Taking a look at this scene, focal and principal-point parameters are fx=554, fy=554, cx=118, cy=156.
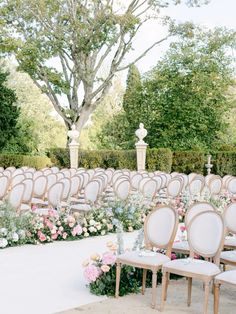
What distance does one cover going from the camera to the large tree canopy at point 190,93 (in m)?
28.5

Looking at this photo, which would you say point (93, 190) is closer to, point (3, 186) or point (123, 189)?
point (123, 189)

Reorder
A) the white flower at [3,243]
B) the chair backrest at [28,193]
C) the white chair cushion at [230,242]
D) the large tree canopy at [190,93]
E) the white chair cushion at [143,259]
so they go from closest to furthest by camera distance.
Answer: the white chair cushion at [143,259] < the white chair cushion at [230,242] < the white flower at [3,243] < the chair backrest at [28,193] < the large tree canopy at [190,93]

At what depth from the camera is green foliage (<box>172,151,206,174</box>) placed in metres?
24.0

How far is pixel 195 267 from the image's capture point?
5145 mm

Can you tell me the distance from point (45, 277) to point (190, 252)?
5.74 ft

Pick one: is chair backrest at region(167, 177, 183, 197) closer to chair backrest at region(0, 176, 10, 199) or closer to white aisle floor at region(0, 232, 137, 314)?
chair backrest at region(0, 176, 10, 199)

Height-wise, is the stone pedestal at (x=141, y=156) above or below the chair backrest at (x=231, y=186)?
above

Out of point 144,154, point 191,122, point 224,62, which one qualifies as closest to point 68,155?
point 144,154

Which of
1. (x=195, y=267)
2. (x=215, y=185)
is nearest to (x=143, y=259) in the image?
(x=195, y=267)

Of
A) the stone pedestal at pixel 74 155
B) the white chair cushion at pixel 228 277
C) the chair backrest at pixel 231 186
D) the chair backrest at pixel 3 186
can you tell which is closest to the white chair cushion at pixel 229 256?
the white chair cushion at pixel 228 277

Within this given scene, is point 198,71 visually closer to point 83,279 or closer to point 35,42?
point 35,42

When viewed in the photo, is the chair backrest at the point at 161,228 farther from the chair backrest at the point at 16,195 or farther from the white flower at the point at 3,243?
the chair backrest at the point at 16,195

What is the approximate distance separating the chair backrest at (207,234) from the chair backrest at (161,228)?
0.23 meters

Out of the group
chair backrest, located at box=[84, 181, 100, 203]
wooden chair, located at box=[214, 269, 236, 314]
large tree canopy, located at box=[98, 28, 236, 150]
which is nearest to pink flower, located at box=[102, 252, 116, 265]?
wooden chair, located at box=[214, 269, 236, 314]
